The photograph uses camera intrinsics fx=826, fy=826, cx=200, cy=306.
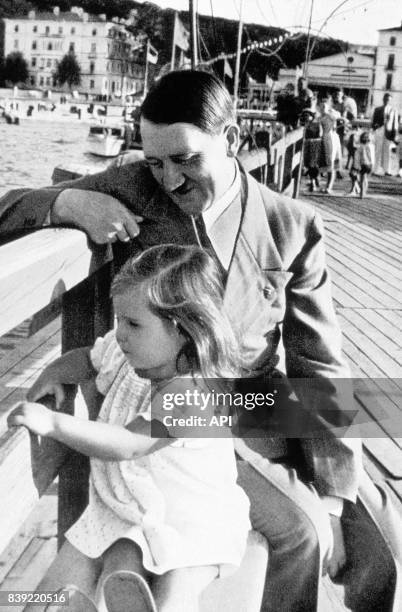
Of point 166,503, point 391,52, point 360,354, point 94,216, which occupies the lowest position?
point 360,354

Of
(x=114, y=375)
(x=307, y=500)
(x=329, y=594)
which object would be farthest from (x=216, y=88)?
(x=329, y=594)

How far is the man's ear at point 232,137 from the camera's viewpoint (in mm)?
1299

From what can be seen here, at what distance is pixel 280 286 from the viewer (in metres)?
1.37

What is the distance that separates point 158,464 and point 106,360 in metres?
0.19

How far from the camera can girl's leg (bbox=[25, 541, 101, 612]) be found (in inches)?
43.8

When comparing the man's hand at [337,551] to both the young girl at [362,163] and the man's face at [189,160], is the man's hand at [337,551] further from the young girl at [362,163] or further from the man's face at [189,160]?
the young girl at [362,163]

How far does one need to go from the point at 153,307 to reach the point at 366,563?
0.59 m

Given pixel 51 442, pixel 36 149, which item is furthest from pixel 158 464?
pixel 36 149

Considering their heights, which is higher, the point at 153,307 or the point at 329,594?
the point at 153,307

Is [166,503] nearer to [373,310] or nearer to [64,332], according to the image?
[64,332]

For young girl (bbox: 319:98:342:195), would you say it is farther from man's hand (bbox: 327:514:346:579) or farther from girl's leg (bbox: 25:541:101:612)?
girl's leg (bbox: 25:541:101:612)

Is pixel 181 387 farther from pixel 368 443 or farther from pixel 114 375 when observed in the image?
pixel 368 443

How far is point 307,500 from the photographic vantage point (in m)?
1.30

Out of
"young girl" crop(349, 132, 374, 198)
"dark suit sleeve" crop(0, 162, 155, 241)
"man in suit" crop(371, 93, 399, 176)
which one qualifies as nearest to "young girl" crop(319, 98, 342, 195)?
"young girl" crop(349, 132, 374, 198)
